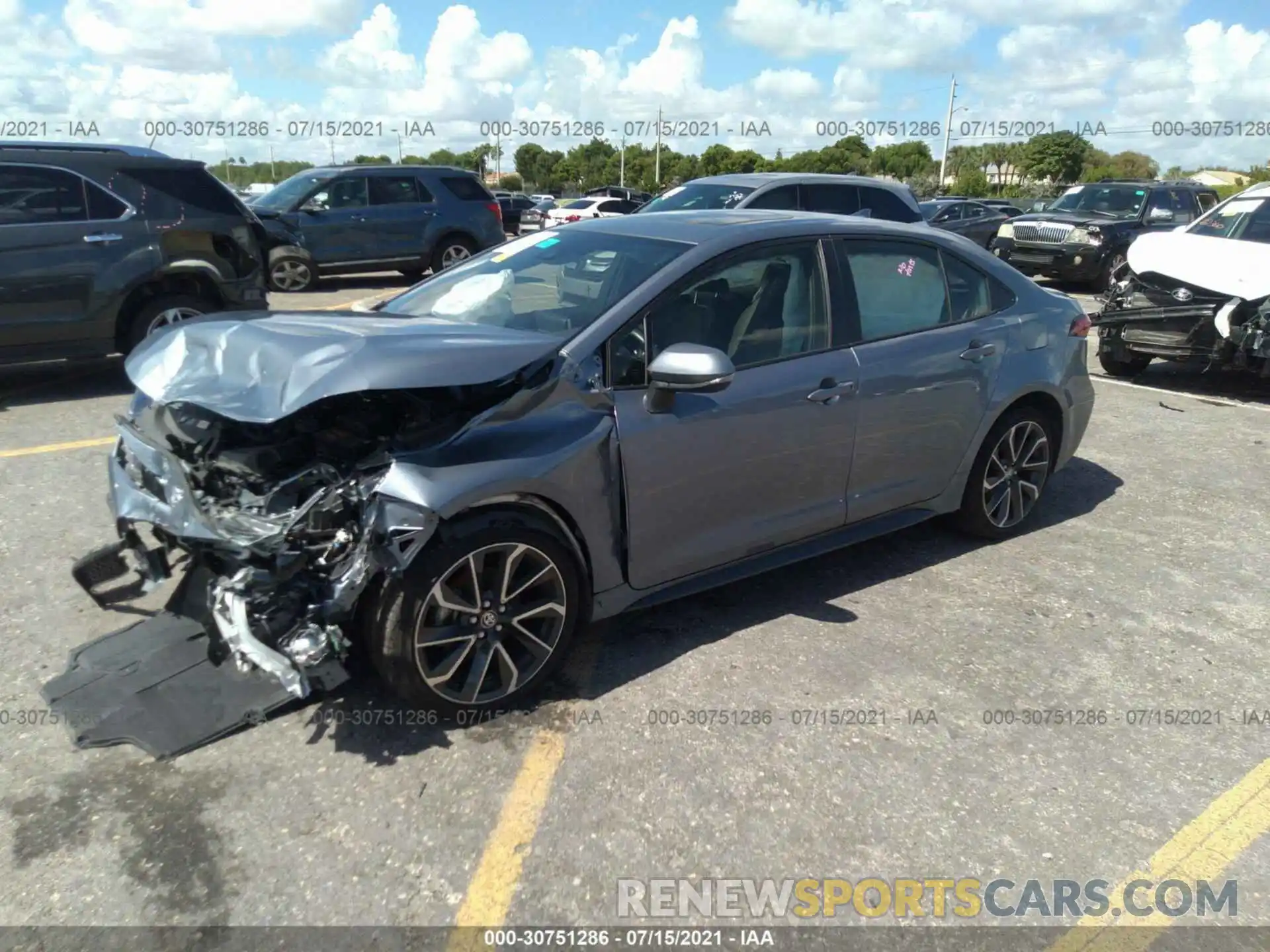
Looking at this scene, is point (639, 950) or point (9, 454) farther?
point (9, 454)

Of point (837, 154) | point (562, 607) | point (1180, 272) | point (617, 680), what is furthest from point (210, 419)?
point (837, 154)

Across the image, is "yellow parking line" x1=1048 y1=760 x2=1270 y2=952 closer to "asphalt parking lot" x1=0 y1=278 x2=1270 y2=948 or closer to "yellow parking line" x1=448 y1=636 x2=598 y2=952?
"asphalt parking lot" x1=0 y1=278 x2=1270 y2=948

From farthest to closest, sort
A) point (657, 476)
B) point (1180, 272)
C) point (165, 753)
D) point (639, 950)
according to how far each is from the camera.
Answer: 1. point (1180, 272)
2. point (657, 476)
3. point (165, 753)
4. point (639, 950)

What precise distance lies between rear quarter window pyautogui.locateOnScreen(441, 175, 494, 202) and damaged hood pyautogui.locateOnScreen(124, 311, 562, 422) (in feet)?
40.9

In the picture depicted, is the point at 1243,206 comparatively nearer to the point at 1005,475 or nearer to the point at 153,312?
the point at 1005,475

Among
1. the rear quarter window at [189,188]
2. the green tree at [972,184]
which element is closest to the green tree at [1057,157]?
the green tree at [972,184]

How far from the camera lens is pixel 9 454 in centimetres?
597

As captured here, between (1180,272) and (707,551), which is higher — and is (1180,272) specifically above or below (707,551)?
above

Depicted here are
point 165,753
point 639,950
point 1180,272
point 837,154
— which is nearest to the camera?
point 639,950

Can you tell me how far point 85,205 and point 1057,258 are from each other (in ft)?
47.5

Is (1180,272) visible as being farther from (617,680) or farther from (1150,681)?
(617,680)

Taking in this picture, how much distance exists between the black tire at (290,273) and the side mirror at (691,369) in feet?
39.9

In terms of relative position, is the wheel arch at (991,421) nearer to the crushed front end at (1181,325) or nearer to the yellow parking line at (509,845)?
the yellow parking line at (509,845)

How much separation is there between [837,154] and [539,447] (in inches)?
2616
